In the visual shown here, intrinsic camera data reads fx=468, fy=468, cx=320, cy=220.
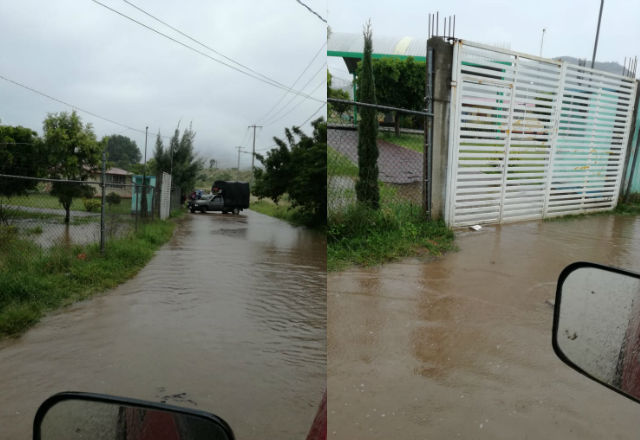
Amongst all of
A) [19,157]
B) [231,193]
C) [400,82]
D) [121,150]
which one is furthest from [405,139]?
[400,82]

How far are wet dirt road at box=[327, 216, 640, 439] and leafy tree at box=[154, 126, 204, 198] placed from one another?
21.7 feet

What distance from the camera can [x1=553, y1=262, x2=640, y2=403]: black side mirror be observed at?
2.18 ft

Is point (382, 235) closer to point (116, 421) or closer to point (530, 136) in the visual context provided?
point (530, 136)

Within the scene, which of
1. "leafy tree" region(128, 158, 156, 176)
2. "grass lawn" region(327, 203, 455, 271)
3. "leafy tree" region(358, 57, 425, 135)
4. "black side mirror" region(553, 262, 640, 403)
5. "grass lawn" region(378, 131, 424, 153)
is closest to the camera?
"black side mirror" region(553, 262, 640, 403)

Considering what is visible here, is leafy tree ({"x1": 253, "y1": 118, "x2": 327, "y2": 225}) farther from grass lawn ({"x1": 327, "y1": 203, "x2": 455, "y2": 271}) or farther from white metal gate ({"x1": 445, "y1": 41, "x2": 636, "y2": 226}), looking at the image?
white metal gate ({"x1": 445, "y1": 41, "x2": 636, "y2": 226})

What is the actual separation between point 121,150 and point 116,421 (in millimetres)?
5915

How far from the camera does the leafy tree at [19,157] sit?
489 cm

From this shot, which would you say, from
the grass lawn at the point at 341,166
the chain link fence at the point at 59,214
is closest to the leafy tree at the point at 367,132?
the grass lawn at the point at 341,166

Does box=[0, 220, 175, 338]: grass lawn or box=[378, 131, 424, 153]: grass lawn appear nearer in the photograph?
box=[0, 220, 175, 338]: grass lawn

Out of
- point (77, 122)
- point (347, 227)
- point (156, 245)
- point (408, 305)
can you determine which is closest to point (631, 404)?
point (408, 305)

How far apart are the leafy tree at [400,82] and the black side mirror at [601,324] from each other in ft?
37.5

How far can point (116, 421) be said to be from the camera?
56cm

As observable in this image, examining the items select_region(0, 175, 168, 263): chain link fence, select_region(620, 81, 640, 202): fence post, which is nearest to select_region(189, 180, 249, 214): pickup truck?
select_region(0, 175, 168, 263): chain link fence

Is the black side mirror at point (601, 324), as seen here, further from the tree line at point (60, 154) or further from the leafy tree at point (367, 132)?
the tree line at point (60, 154)
